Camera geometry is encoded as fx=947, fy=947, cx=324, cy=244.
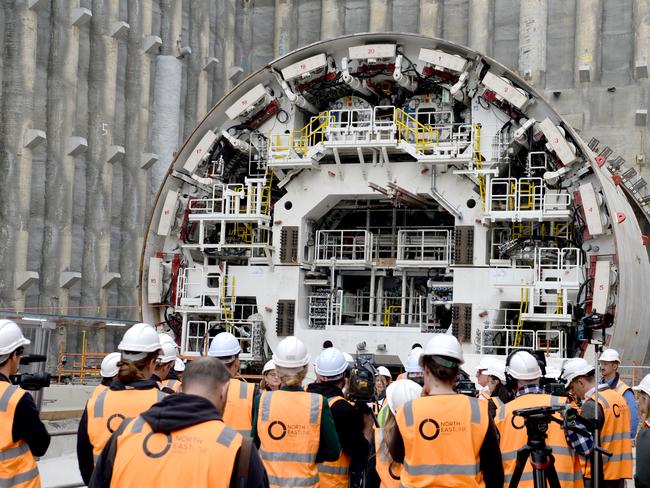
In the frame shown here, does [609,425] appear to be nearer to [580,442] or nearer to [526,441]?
[580,442]

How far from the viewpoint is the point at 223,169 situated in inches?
670

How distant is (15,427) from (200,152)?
12.3 meters

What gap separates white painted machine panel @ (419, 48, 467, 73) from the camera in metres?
15.4

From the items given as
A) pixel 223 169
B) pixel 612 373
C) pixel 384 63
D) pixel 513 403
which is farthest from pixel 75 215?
pixel 513 403

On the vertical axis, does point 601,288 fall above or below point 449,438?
above

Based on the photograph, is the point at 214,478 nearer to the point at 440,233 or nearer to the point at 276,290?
the point at 276,290

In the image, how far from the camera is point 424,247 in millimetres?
17047

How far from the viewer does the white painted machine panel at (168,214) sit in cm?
1658

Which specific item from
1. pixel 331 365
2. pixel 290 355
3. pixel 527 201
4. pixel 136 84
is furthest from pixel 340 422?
pixel 136 84

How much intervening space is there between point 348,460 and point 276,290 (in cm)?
1053

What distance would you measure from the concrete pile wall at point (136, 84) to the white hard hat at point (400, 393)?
14467mm

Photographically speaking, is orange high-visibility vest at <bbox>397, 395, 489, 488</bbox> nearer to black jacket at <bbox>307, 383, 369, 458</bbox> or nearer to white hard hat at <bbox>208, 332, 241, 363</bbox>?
black jacket at <bbox>307, 383, 369, 458</bbox>

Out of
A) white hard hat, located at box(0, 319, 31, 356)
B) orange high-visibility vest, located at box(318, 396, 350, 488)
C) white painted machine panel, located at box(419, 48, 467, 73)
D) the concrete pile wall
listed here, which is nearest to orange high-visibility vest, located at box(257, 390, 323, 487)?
orange high-visibility vest, located at box(318, 396, 350, 488)

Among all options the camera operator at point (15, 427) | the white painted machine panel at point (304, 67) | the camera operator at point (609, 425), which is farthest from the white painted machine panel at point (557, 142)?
the camera operator at point (15, 427)
